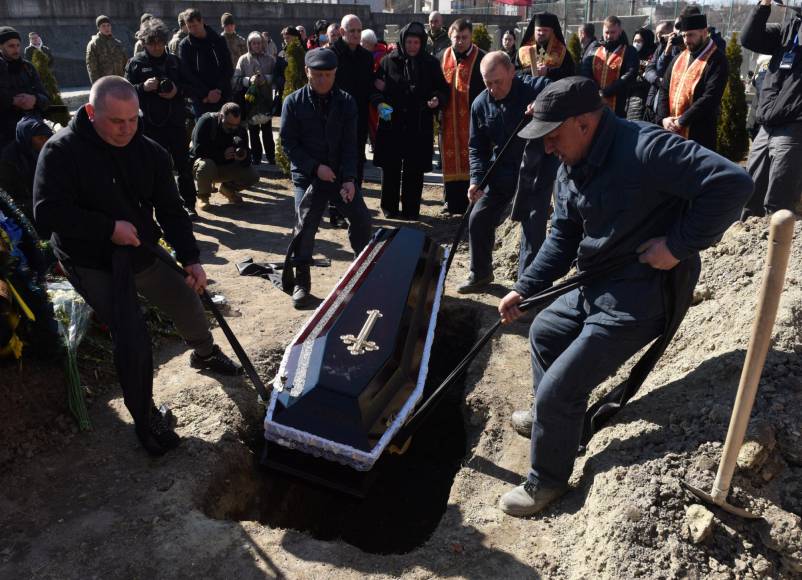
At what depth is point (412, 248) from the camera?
5141mm

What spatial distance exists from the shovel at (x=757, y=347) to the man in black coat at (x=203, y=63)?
7429 mm

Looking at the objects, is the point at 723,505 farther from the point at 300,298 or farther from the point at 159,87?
the point at 159,87

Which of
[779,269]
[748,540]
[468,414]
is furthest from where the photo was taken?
[468,414]

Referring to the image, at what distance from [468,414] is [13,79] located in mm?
5561

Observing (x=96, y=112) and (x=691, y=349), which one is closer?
(x=96, y=112)

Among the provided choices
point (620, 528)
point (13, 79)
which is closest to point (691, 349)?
point (620, 528)

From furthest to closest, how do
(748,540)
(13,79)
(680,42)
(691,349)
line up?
(680,42), (13,79), (691,349), (748,540)

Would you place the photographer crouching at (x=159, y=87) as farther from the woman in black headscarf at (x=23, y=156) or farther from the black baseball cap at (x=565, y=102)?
the black baseball cap at (x=565, y=102)

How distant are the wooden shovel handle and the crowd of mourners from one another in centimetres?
32

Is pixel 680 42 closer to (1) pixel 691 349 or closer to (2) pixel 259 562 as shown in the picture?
(1) pixel 691 349

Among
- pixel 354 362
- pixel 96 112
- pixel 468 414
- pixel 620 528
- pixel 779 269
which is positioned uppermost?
pixel 96 112

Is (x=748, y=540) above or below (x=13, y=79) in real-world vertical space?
below

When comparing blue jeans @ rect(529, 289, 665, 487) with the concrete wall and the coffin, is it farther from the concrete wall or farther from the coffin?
the concrete wall

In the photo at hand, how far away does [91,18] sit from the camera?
61.4 ft
